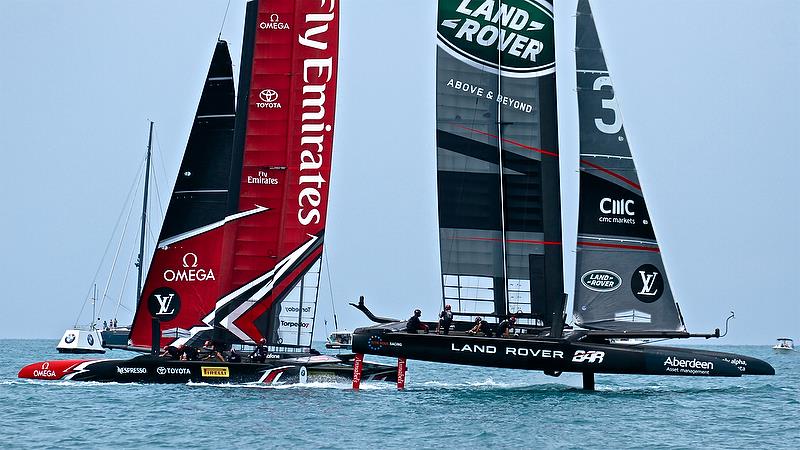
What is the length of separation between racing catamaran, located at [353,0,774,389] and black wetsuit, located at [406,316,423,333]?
1.51 feet

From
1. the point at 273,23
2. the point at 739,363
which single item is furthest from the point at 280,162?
the point at 739,363

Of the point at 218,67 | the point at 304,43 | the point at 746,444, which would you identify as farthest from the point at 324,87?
the point at 746,444

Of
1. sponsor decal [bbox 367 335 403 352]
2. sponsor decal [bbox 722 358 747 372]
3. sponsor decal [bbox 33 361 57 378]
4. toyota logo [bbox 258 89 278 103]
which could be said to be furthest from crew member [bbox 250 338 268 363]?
sponsor decal [bbox 722 358 747 372]

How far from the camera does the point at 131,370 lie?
28578mm

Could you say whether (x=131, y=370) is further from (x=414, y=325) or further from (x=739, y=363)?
(x=739, y=363)

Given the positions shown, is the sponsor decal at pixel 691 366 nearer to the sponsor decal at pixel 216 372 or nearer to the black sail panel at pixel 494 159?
the black sail panel at pixel 494 159

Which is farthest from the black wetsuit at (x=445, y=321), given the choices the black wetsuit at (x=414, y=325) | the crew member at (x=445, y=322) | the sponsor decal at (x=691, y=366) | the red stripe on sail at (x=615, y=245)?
the sponsor decal at (x=691, y=366)

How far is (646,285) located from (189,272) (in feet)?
42.4

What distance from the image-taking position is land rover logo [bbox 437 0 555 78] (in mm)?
27031

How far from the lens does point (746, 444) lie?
21.2m

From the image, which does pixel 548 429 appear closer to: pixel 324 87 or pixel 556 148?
pixel 556 148

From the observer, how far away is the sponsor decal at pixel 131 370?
93.4 ft

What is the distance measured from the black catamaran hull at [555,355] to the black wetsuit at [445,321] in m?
0.75

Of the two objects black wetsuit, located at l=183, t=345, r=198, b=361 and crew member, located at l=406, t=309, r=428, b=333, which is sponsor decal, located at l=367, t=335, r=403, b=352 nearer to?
crew member, located at l=406, t=309, r=428, b=333
